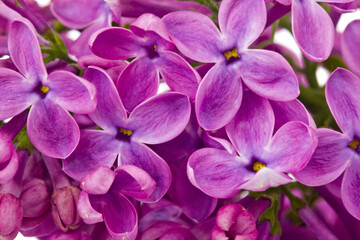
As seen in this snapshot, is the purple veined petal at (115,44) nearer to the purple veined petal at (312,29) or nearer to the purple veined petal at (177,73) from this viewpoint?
the purple veined petal at (177,73)

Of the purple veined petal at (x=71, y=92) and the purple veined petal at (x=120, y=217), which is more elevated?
the purple veined petal at (x=71, y=92)

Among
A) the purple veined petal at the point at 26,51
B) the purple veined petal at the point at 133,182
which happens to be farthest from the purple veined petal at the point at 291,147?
the purple veined petal at the point at 26,51

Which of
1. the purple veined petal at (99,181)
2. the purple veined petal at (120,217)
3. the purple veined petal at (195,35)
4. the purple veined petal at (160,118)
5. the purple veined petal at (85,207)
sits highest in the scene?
the purple veined petal at (195,35)

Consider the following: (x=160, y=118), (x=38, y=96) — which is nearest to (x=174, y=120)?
(x=160, y=118)

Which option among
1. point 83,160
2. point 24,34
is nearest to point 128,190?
point 83,160

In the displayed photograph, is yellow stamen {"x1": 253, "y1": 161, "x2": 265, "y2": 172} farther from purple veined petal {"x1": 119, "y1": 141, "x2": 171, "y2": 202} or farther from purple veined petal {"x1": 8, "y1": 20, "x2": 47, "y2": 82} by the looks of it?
purple veined petal {"x1": 8, "y1": 20, "x2": 47, "y2": 82}

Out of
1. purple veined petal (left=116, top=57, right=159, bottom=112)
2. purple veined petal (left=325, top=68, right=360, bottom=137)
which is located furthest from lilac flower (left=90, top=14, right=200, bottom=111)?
purple veined petal (left=325, top=68, right=360, bottom=137)
